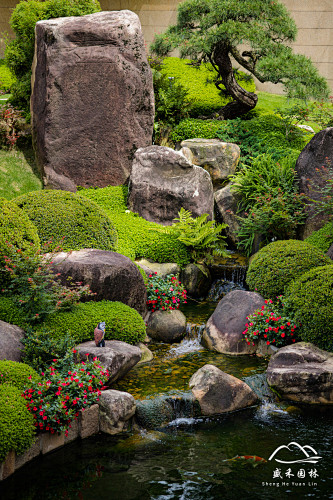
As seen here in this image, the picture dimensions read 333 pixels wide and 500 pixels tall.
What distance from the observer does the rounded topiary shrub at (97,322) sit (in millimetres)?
8055

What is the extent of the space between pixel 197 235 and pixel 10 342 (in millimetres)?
5411

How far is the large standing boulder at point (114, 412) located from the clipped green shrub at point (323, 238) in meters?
5.91

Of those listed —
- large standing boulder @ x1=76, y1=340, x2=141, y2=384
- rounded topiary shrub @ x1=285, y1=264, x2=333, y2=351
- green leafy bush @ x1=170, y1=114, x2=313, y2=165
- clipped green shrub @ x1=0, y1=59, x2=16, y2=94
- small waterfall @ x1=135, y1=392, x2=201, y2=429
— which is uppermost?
clipped green shrub @ x1=0, y1=59, x2=16, y2=94

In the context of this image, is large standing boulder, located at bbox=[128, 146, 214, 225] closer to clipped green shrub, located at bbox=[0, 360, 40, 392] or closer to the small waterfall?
the small waterfall

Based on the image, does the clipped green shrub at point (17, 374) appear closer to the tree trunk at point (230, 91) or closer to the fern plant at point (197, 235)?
the fern plant at point (197, 235)

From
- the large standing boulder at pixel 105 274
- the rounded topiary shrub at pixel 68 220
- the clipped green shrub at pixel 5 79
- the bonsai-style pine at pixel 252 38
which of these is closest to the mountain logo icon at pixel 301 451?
the large standing boulder at pixel 105 274

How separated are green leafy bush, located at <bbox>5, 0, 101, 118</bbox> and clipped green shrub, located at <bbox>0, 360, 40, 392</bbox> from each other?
34.4 feet

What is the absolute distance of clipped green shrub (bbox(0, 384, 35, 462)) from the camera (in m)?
5.84

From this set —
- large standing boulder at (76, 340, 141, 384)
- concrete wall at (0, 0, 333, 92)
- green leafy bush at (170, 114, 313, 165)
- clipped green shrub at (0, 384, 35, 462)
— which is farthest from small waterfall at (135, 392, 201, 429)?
concrete wall at (0, 0, 333, 92)

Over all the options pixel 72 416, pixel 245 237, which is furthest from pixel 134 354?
pixel 245 237

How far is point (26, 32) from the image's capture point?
15.7 m

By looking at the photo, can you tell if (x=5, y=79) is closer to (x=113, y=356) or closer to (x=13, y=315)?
(x=13, y=315)

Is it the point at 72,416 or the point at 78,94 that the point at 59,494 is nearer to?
the point at 72,416

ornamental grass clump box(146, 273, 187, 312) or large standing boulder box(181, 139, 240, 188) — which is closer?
ornamental grass clump box(146, 273, 187, 312)
